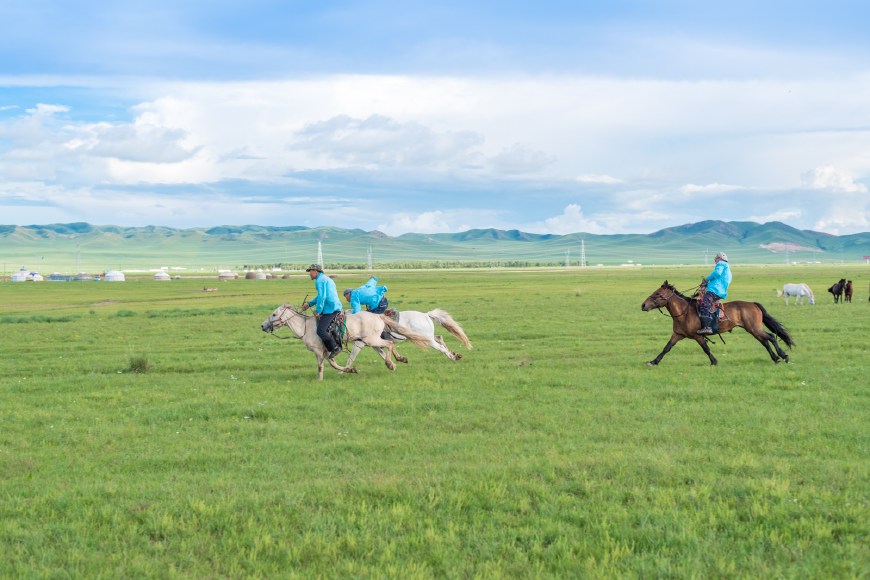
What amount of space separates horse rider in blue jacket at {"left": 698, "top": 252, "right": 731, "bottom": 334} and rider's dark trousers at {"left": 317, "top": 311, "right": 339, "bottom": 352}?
8.01 m

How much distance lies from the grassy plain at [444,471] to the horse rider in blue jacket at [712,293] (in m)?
0.98

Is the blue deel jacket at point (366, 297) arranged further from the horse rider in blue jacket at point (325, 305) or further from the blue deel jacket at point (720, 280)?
the blue deel jacket at point (720, 280)

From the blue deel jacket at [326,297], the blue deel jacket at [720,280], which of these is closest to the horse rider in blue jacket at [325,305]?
the blue deel jacket at [326,297]

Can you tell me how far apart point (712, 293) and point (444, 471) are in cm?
1056

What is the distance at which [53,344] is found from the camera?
2500 cm

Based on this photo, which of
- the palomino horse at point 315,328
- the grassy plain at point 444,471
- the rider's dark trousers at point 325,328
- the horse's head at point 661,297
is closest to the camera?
the grassy plain at point 444,471

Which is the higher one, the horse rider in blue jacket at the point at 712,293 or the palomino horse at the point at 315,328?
the horse rider in blue jacket at the point at 712,293

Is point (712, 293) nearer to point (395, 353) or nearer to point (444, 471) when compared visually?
point (395, 353)

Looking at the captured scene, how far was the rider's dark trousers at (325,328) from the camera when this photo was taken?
15812 mm

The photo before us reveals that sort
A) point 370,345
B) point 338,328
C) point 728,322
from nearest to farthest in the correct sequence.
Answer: point 338,328
point 370,345
point 728,322

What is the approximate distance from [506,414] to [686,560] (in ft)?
18.8

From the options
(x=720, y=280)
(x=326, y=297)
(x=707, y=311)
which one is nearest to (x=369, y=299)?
(x=326, y=297)

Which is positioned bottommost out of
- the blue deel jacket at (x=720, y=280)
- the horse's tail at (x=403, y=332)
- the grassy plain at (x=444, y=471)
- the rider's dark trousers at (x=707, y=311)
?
the grassy plain at (x=444, y=471)

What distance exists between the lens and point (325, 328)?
51.9ft
